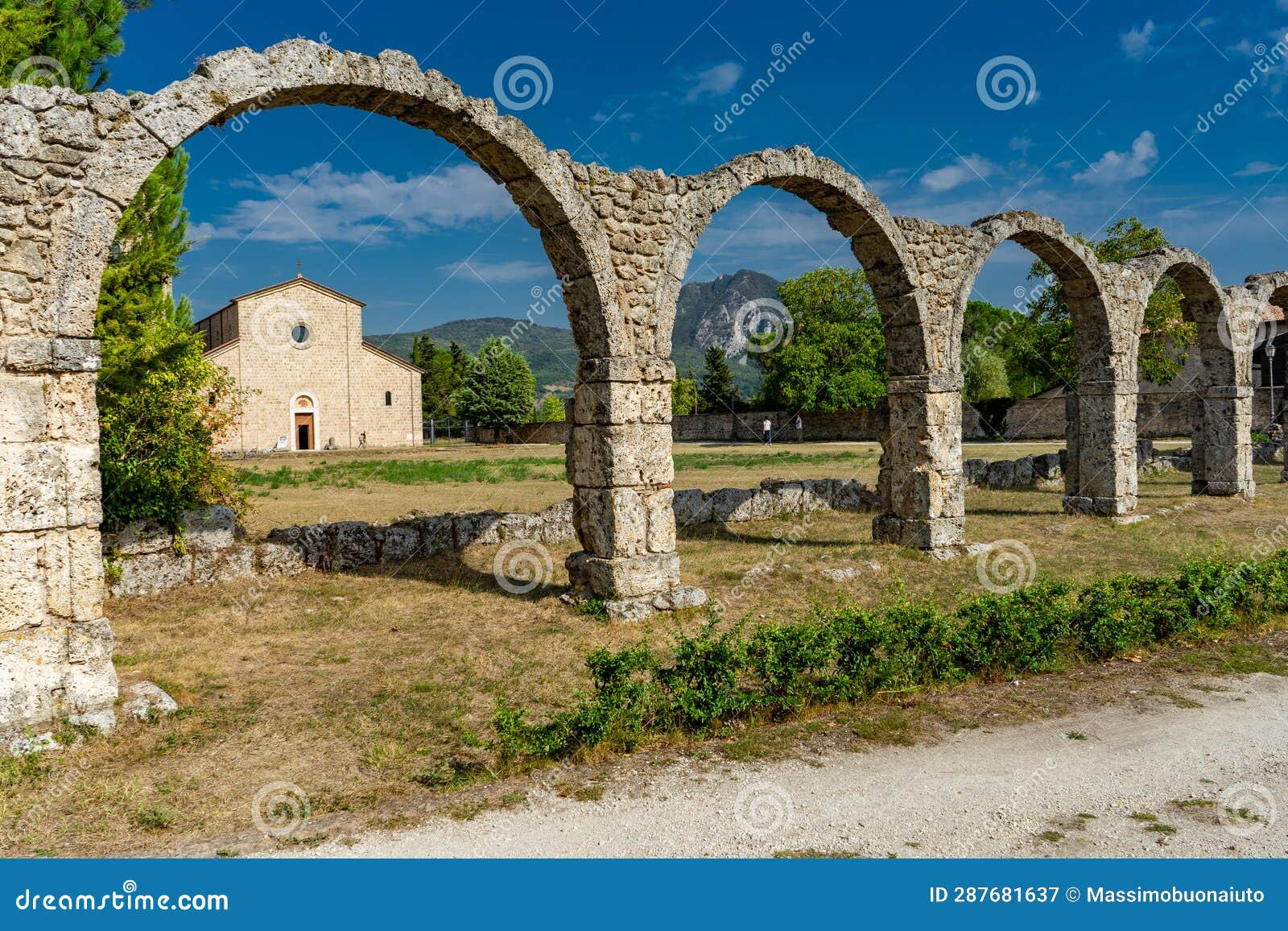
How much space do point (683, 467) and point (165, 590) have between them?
68.3 ft

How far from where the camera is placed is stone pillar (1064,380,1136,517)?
15.0 meters

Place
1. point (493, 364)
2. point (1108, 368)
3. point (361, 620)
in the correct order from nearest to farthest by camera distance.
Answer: point (361, 620)
point (1108, 368)
point (493, 364)

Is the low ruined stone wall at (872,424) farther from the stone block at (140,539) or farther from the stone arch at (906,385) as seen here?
the stone block at (140,539)

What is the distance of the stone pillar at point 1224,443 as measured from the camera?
17.7 metres

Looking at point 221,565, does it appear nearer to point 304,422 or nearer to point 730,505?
point 730,505

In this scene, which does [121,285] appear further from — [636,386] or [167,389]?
[636,386]

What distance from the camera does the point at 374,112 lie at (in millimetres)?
8000

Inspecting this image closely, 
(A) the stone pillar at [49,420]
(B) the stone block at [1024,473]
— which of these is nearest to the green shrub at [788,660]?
(A) the stone pillar at [49,420]

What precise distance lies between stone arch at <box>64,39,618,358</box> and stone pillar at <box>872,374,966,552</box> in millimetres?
5038

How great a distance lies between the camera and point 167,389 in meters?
10.4

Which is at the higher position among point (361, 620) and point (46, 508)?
point (46, 508)

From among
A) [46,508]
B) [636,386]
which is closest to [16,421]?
[46,508]

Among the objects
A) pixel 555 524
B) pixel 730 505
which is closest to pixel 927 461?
pixel 730 505

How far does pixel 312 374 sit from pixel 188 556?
124ft
